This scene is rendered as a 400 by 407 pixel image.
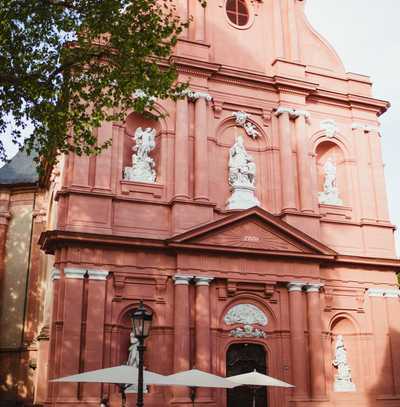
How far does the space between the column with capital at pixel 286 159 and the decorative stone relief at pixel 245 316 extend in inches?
150

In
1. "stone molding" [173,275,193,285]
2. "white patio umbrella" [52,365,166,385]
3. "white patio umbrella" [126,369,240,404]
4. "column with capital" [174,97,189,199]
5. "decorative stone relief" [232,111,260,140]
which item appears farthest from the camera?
"decorative stone relief" [232,111,260,140]

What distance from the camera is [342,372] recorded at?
68.8ft

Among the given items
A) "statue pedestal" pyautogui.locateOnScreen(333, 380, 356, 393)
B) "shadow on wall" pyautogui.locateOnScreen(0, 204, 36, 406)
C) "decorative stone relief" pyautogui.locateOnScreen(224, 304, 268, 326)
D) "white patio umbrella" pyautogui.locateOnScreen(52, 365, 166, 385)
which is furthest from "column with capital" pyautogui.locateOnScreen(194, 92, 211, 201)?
"shadow on wall" pyautogui.locateOnScreen(0, 204, 36, 406)


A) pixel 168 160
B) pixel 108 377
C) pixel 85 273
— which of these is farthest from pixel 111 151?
pixel 108 377

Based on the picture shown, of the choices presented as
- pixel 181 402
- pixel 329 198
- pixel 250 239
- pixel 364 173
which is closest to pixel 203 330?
pixel 181 402

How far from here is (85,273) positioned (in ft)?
60.2

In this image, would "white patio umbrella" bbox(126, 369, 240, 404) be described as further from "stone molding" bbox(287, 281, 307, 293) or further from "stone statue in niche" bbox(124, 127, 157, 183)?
"stone statue in niche" bbox(124, 127, 157, 183)

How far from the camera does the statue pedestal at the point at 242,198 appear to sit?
21.2 meters

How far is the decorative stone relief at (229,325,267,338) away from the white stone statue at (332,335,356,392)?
2.91m

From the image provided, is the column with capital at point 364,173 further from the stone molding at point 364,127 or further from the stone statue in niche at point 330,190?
the stone statue in niche at point 330,190

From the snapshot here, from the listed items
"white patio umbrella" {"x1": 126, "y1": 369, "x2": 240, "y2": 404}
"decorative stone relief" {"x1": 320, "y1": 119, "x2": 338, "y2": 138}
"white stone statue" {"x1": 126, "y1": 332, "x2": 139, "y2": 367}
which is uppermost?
"decorative stone relief" {"x1": 320, "y1": 119, "x2": 338, "y2": 138}

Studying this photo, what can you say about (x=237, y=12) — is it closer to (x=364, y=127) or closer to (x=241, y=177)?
(x=364, y=127)

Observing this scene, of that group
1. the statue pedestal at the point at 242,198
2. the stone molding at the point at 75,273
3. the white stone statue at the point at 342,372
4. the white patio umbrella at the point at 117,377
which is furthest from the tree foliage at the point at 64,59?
the white stone statue at the point at 342,372

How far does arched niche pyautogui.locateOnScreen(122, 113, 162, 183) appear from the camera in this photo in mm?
20906
